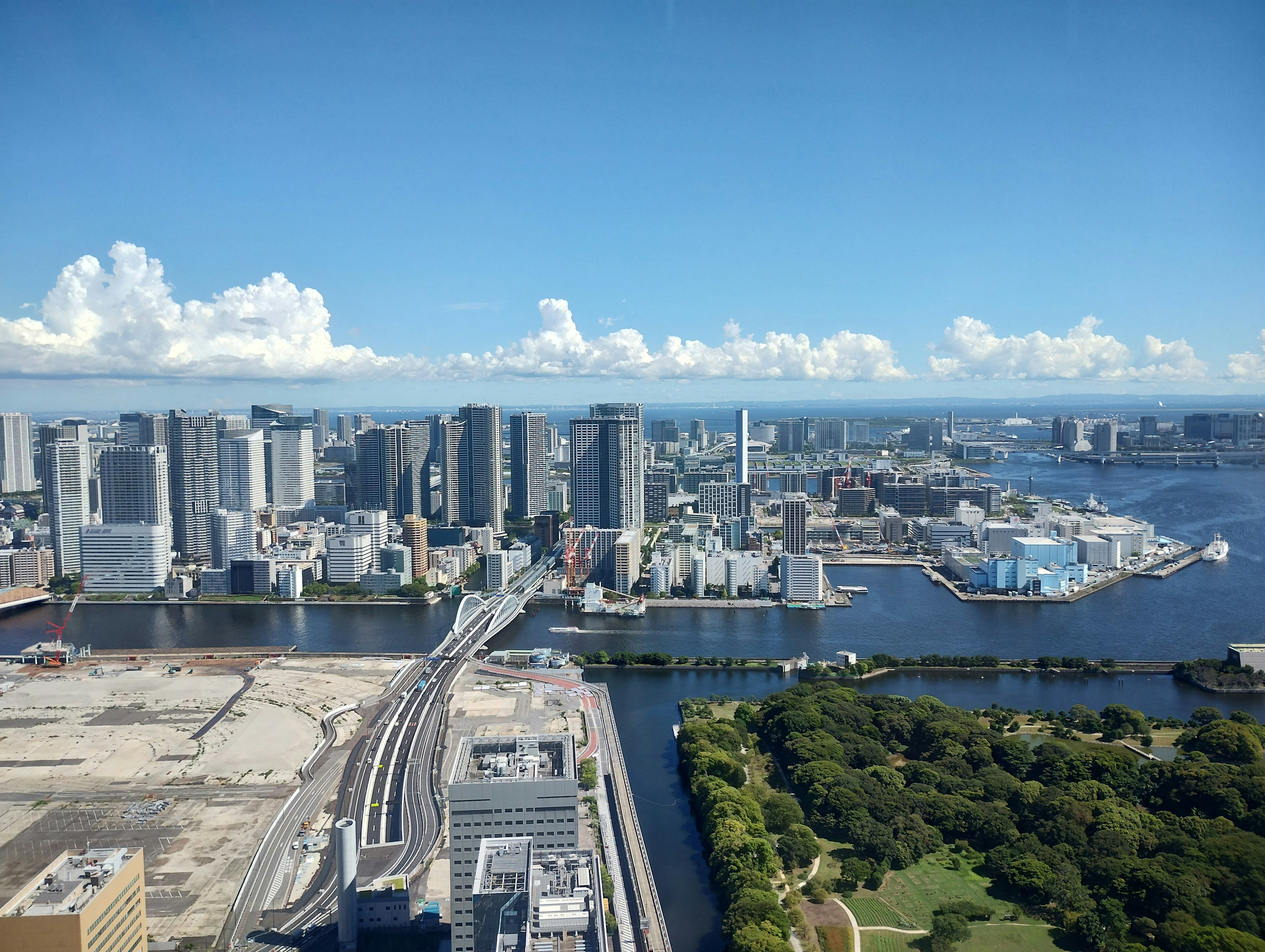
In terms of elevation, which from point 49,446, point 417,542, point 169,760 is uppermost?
point 49,446

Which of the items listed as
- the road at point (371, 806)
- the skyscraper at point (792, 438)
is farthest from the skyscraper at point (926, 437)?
the road at point (371, 806)

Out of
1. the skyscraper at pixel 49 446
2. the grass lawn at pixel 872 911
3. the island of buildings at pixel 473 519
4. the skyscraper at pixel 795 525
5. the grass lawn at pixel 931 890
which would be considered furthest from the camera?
the skyscraper at pixel 49 446

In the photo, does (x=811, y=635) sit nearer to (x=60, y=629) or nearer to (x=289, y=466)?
(x=60, y=629)

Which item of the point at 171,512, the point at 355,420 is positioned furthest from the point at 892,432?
the point at 171,512

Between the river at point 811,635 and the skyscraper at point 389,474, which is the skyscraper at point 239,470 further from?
the river at point 811,635

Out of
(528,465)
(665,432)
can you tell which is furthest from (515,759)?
(665,432)

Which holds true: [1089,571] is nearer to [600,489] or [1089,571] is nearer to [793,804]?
[600,489]
